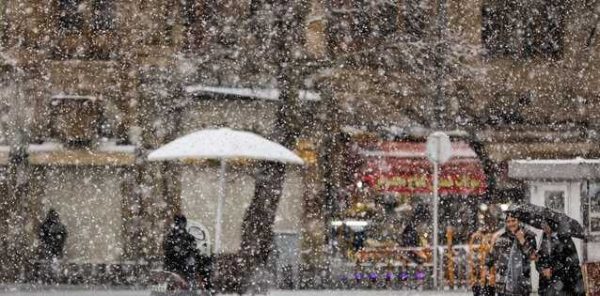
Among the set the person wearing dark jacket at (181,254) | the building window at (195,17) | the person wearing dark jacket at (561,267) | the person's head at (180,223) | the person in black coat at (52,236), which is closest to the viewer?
the person wearing dark jacket at (561,267)

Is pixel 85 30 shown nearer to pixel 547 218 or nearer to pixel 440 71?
pixel 440 71

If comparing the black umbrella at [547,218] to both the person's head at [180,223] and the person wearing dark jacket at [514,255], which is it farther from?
the person's head at [180,223]

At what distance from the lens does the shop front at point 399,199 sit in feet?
61.9

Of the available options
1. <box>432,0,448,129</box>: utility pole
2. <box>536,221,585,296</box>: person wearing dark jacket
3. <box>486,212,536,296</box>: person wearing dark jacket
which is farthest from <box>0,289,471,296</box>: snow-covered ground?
<box>432,0,448,129</box>: utility pole

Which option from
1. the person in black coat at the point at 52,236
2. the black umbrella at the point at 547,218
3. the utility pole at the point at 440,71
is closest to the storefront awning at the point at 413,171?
the utility pole at the point at 440,71

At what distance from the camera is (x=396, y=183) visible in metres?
18.8

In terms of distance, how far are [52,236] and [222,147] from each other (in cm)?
727

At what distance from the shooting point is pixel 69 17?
20.1 metres

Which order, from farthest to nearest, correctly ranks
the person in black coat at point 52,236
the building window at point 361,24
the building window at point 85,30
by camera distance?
the building window at point 361,24 → the building window at point 85,30 → the person in black coat at point 52,236

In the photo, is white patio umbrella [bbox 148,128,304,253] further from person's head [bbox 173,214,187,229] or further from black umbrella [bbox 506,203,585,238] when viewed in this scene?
black umbrella [bbox 506,203,585,238]

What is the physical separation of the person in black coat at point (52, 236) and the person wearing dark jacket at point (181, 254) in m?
7.78

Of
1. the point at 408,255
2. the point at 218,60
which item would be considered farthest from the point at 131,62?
the point at 408,255

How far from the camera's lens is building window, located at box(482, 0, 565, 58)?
21.2 metres

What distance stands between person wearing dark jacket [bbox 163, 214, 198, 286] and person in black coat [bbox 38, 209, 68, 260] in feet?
25.5
